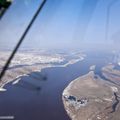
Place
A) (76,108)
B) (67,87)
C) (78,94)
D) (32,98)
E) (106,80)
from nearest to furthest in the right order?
(76,108)
(32,98)
(78,94)
(67,87)
(106,80)

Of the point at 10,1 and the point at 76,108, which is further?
the point at 76,108

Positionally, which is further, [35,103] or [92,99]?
[92,99]

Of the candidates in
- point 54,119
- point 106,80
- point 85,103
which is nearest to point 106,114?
point 85,103

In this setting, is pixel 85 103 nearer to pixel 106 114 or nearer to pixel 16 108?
pixel 106 114

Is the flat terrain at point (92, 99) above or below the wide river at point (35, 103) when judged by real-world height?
below

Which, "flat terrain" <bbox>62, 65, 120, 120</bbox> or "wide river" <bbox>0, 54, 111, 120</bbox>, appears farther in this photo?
"flat terrain" <bbox>62, 65, 120, 120</bbox>

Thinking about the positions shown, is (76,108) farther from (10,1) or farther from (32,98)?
(10,1)

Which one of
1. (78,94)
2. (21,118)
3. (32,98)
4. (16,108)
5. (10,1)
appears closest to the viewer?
(10,1)

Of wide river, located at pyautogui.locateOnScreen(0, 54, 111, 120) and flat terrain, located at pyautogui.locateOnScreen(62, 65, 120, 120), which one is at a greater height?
wide river, located at pyautogui.locateOnScreen(0, 54, 111, 120)

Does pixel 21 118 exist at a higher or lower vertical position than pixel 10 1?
lower

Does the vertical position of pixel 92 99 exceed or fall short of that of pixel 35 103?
it falls short

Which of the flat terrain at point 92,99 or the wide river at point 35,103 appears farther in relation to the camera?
the flat terrain at point 92,99
